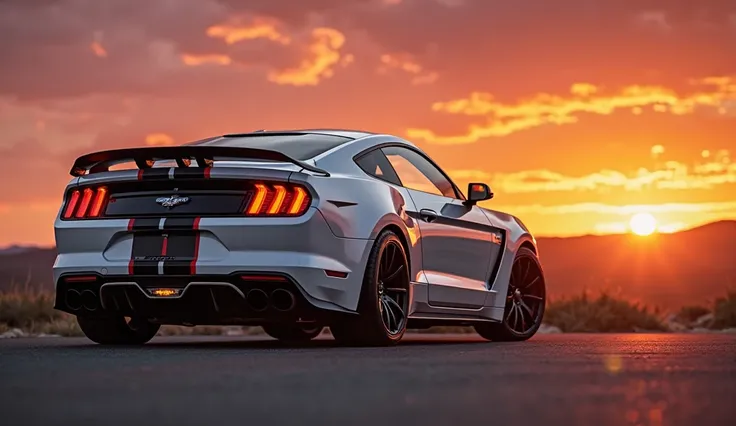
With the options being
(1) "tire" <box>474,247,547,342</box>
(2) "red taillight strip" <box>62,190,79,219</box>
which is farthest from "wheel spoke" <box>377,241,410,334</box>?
(2) "red taillight strip" <box>62,190,79,219</box>

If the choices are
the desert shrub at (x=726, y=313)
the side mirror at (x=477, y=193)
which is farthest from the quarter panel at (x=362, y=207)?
the desert shrub at (x=726, y=313)

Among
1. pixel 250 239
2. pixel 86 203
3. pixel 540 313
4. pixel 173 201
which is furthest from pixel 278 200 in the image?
pixel 540 313

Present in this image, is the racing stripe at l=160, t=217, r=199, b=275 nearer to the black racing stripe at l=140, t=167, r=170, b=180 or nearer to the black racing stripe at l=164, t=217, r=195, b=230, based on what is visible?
the black racing stripe at l=164, t=217, r=195, b=230

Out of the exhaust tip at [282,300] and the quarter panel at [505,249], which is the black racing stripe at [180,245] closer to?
the exhaust tip at [282,300]

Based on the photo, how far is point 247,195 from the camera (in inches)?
356

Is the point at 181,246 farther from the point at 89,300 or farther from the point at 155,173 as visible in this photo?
the point at 89,300

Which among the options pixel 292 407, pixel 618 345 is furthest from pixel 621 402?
pixel 618 345

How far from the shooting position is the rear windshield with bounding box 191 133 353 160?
31.9 feet

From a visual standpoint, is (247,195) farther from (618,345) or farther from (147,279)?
(618,345)

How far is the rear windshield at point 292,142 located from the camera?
31.9 feet

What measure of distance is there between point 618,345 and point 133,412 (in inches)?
239

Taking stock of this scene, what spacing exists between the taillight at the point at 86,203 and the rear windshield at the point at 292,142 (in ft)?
3.38

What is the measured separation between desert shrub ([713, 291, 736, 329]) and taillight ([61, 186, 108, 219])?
41.0ft

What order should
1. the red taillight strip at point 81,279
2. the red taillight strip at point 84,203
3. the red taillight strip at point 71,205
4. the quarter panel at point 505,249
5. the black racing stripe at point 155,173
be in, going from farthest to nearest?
1. the quarter panel at point 505,249
2. the red taillight strip at point 71,205
3. the red taillight strip at point 84,203
4. the red taillight strip at point 81,279
5. the black racing stripe at point 155,173
